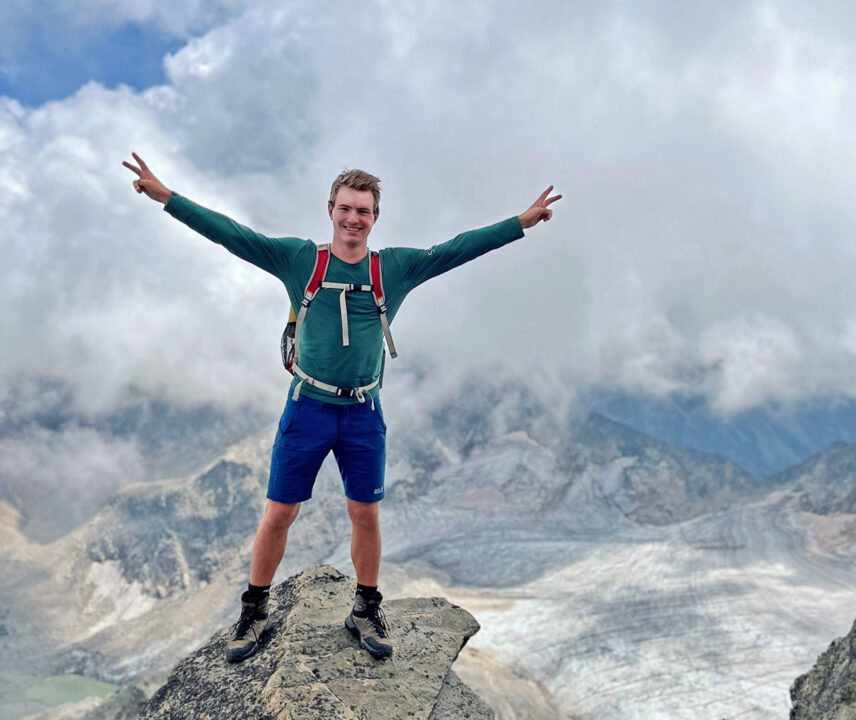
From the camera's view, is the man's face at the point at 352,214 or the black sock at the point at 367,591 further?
the black sock at the point at 367,591

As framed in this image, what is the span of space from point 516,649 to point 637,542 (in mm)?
22259

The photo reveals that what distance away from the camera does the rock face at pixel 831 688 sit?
278 inches

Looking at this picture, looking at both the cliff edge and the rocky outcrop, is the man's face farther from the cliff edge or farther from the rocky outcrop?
the rocky outcrop

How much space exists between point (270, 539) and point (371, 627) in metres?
1.60

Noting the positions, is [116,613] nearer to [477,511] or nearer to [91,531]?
[91,531]

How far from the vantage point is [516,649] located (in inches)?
1515

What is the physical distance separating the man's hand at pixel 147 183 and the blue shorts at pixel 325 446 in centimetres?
224

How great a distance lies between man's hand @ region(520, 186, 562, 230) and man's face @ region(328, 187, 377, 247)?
1604 mm

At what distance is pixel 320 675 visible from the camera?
21.6ft

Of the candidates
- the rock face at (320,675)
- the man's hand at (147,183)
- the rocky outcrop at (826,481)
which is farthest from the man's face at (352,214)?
the rocky outcrop at (826,481)

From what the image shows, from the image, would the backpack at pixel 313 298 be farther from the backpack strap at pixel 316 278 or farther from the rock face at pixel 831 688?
the rock face at pixel 831 688

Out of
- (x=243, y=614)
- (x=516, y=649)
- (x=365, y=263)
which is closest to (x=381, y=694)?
(x=243, y=614)

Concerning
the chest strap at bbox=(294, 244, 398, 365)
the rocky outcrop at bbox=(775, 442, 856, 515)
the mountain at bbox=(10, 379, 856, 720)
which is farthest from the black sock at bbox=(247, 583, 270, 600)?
the rocky outcrop at bbox=(775, 442, 856, 515)

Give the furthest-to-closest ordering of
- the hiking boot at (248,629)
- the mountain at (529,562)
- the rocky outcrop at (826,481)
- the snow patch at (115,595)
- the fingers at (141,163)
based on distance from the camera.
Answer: the snow patch at (115,595) < the rocky outcrop at (826,481) < the mountain at (529,562) < the hiking boot at (248,629) < the fingers at (141,163)
